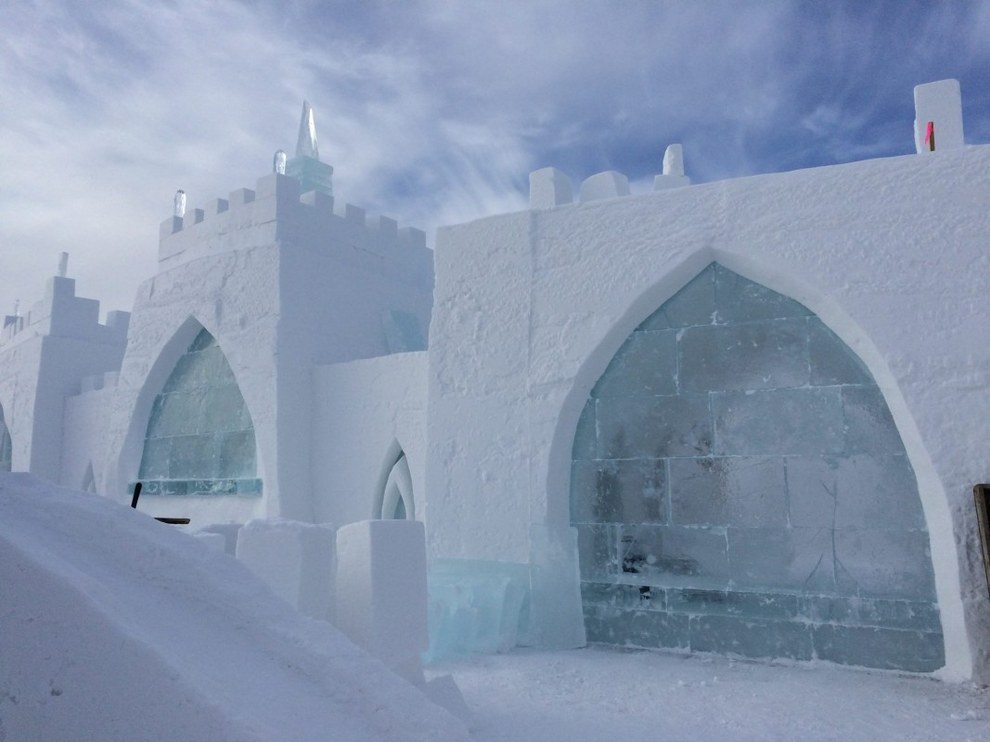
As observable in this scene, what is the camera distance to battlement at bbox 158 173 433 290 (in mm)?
8930

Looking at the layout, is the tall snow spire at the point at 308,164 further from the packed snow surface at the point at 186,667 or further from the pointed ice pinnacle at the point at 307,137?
the packed snow surface at the point at 186,667

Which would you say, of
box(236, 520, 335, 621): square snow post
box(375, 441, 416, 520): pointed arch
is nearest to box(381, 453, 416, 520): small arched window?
box(375, 441, 416, 520): pointed arch

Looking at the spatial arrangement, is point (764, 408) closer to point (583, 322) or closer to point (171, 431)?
point (583, 322)

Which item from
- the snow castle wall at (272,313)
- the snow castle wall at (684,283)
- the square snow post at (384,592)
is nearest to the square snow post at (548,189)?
the snow castle wall at (684,283)

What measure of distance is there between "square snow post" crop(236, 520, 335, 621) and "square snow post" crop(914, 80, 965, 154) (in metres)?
4.63

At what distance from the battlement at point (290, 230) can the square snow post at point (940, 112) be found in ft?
21.2

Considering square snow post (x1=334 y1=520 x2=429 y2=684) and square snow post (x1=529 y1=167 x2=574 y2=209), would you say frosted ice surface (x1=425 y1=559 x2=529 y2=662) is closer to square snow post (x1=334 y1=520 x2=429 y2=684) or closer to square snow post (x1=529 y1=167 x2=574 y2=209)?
square snow post (x1=334 y1=520 x2=429 y2=684)

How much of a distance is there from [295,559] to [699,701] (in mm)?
2105

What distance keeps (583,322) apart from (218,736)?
406cm

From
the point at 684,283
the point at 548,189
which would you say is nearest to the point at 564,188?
the point at 548,189

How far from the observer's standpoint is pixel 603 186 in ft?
19.7

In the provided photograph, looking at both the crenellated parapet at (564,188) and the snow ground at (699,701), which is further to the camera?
the crenellated parapet at (564,188)

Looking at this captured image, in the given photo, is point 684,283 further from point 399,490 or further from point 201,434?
point 201,434

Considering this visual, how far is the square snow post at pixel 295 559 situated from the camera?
299 cm
